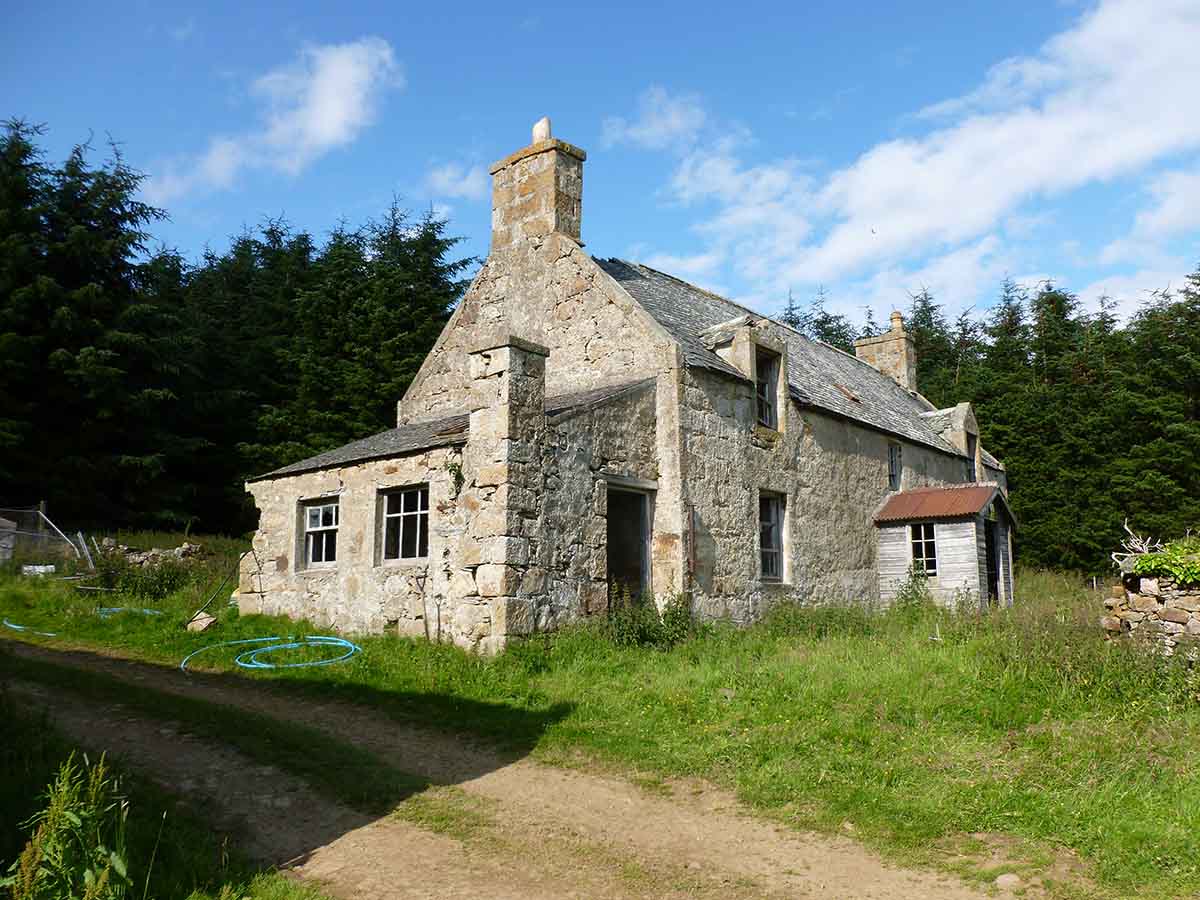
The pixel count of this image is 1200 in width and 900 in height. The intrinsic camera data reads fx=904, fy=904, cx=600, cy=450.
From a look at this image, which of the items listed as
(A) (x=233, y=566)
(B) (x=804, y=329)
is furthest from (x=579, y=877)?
(B) (x=804, y=329)

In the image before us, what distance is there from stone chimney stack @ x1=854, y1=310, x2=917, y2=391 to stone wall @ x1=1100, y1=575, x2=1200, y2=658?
1933 cm

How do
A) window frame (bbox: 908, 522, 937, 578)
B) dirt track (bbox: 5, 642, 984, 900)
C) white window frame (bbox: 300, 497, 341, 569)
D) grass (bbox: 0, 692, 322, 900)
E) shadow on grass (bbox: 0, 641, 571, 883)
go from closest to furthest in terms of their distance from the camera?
grass (bbox: 0, 692, 322, 900)
dirt track (bbox: 5, 642, 984, 900)
shadow on grass (bbox: 0, 641, 571, 883)
white window frame (bbox: 300, 497, 341, 569)
window frame (bbox: 908, 522, 937, 578)

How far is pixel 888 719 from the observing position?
8656 mm

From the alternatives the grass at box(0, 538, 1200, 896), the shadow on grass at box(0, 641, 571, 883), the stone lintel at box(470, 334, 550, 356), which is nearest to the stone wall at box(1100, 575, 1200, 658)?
the grass at box(0, 538, 1200, 896)

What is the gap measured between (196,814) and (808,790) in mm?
4619

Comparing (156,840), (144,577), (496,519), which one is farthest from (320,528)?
(156,840)

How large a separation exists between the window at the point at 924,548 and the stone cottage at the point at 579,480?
0.05 meters

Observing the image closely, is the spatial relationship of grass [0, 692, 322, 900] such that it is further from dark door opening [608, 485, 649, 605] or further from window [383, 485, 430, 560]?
dark door opening [608, 485, 649, 605]

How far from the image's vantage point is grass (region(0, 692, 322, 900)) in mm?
5168

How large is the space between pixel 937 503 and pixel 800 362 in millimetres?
4258

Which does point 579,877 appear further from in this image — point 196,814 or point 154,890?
point 196,814

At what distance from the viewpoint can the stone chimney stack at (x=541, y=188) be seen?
53.1 feet

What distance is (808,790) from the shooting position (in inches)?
283

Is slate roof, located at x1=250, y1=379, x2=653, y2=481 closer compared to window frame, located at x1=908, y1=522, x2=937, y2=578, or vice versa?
slate roof, located at x1=250, y1=379, x2=653, y2=481
